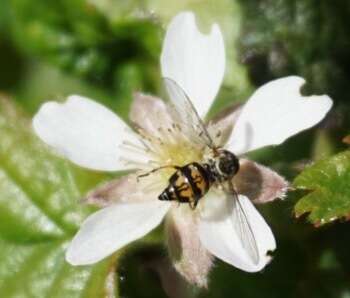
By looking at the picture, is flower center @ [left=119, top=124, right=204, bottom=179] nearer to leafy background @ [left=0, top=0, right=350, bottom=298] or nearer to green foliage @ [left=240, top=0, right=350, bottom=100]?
leafy background @ [left=0, top=0, right=350, bottom=298]

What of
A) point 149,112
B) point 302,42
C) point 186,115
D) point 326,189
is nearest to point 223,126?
point 186,115

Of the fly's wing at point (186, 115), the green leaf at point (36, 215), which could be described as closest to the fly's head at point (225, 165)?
the fly's wing at point (186, 115)

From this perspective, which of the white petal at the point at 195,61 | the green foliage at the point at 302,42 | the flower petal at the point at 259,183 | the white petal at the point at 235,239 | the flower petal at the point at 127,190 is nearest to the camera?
the white petal at the point at 235,239

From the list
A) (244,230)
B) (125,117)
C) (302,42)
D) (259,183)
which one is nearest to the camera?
(244,230)

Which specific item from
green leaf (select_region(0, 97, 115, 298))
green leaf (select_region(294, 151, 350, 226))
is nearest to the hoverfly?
green leaf (select_region(294, 151, 350, 226))

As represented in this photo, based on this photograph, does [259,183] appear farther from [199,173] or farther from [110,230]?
[110,230]

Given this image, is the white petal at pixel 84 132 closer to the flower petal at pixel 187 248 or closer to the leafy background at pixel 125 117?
the leafy background at pixel 125 117

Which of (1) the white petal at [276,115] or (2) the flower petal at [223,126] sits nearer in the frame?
(1) the white petal at [276,115]
